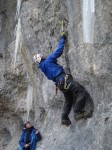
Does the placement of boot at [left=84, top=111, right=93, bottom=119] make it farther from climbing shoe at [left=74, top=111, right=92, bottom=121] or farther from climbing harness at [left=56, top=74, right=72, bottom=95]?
climbing harness at [left=56, top=74, right=72, bottom=95]

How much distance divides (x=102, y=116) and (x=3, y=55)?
684 centimetres

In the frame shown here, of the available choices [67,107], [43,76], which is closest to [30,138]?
[43,76]

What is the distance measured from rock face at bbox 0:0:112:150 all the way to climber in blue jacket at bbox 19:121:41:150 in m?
0.19

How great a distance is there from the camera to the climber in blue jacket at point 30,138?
11.7 metres

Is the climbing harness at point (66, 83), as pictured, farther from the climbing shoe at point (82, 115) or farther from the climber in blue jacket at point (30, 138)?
the climber in blue jacket at point (30, 138)

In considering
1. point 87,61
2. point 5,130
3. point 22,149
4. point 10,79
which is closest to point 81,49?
point 87,61

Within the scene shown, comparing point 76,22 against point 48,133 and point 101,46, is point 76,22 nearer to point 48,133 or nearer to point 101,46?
point 101,46

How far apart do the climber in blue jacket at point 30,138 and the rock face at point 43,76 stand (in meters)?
0.19

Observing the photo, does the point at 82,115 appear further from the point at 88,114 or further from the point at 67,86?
the point at 67,86

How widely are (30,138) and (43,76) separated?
6.62 ft

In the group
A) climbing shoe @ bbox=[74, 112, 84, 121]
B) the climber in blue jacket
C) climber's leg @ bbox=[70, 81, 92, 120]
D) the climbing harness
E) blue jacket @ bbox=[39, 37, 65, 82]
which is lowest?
the climber in blue jacket

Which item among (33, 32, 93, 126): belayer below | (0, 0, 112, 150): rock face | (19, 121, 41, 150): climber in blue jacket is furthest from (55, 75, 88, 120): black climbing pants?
(19, 121, 41, 150): climber in blue jacket

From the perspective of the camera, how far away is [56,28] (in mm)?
11195

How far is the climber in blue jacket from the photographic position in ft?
38.4
